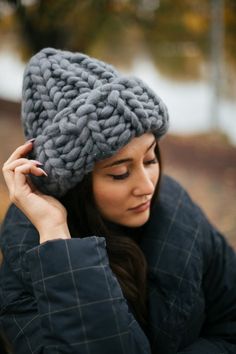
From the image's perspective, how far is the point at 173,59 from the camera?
7.57 metres

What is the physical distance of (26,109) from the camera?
1.39m

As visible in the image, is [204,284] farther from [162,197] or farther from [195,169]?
[195,169]

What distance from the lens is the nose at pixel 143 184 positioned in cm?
139

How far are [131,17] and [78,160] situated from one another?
4654mm

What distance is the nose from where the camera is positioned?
1.39m

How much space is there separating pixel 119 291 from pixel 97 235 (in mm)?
257

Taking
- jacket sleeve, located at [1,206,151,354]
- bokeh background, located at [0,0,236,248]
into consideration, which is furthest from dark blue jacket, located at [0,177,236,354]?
bokeh background, located at [0,0,236,248]

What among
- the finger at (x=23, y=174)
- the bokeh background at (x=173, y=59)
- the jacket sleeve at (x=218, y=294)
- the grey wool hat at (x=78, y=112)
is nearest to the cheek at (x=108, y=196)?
the grey wool hat at (x=78, y=112)

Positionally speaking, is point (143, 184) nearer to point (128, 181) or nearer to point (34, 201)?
point (128, 181)

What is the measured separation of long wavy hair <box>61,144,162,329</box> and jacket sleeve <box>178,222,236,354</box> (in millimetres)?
312

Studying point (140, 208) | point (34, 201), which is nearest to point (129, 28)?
point (140, 208)

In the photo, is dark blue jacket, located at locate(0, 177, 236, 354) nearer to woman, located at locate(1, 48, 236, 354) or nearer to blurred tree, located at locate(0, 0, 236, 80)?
woman, located at locate(1, 48, 236, 354)

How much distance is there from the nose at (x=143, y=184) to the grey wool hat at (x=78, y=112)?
15 cm

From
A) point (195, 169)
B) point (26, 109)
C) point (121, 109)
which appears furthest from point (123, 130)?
point (195, 169)
